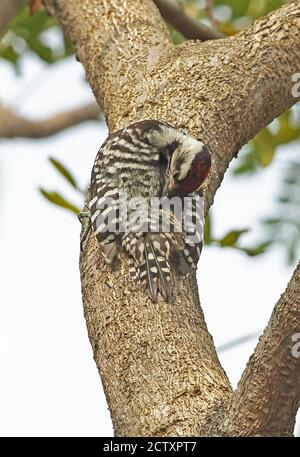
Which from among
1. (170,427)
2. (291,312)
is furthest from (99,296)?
(291,312)

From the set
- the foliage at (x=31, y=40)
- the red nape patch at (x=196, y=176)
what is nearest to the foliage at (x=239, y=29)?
the foliage at (x=31, y=40)

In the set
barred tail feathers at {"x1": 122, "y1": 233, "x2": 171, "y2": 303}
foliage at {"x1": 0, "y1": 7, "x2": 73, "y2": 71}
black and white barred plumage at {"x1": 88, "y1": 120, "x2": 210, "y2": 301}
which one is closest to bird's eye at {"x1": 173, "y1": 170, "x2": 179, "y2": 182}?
black and white barred plumage at {"x1": 88, "y1": 120, "x2": 210, "y2": 301}

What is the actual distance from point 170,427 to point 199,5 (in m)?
5.01

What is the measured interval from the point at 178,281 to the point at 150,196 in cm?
69

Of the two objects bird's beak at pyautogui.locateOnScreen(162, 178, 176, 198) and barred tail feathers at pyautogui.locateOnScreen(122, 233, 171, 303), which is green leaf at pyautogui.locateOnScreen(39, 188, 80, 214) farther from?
barred tail feathers at pyautogui.locateOnScreen(122, 233, 171, 303)

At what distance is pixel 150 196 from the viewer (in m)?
4.30

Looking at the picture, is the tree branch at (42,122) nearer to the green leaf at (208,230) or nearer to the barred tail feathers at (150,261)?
the green leaf at (208,230)

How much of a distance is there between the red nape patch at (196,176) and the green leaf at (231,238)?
0.69 meters

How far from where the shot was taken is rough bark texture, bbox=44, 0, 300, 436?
9.18 ft

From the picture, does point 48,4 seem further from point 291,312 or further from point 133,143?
point 291,312

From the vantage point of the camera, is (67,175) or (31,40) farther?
(31,40)

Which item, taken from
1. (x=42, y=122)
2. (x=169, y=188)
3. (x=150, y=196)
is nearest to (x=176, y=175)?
(x=169, y=188)

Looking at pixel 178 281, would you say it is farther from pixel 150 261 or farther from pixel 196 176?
pixel 196 176

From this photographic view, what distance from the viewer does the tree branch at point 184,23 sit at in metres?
5.39
